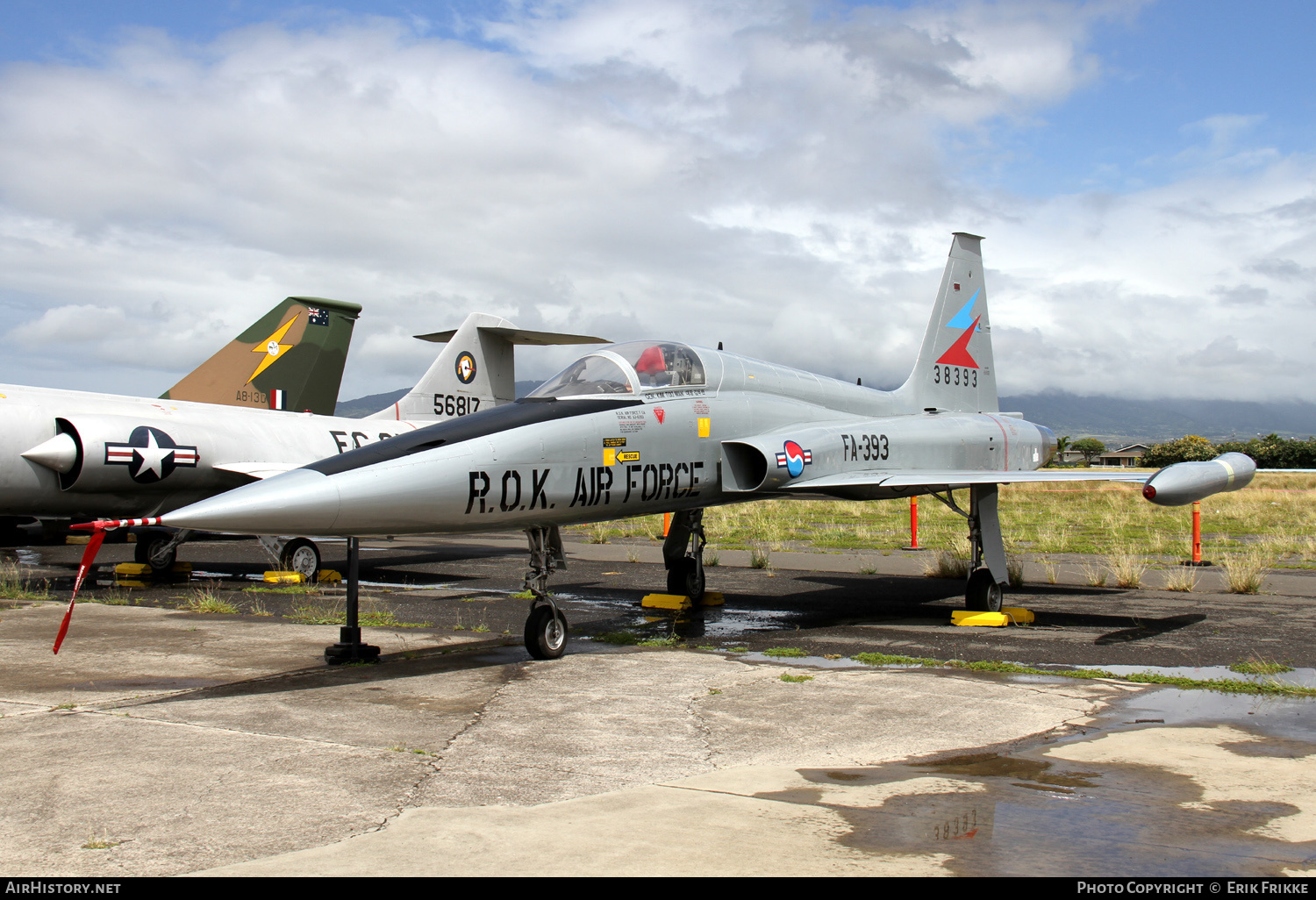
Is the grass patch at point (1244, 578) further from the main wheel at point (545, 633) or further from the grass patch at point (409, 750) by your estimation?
the grass patch at point (409, 750)

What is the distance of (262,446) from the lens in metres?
16.1

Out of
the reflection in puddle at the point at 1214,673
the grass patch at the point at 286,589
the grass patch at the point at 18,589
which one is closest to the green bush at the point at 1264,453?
the grass patch at the point at 286,589

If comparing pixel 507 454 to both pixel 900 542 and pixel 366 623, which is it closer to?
pixel 366 623

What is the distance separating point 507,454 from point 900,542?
15735 mm

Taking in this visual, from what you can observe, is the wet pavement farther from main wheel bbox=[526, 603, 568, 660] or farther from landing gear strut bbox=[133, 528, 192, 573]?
landing gear strut bbox=[133, 528, 192, 573]

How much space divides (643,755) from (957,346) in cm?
1063

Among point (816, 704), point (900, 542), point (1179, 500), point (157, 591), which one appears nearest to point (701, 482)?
point (816, 704)

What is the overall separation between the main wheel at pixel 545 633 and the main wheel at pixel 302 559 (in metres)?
8.19

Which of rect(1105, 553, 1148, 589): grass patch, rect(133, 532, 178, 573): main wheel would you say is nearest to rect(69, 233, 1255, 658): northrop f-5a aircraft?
rect(1105, 553, 1148, 589): grass patch

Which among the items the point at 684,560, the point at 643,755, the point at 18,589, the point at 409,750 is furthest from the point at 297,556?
the point at 643,755

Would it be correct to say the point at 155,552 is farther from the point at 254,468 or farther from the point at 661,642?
the point at 661,642

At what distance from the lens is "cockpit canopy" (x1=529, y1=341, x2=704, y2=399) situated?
8.62 metres

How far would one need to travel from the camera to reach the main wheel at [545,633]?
8.01 metres

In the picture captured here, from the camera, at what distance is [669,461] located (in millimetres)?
9023
